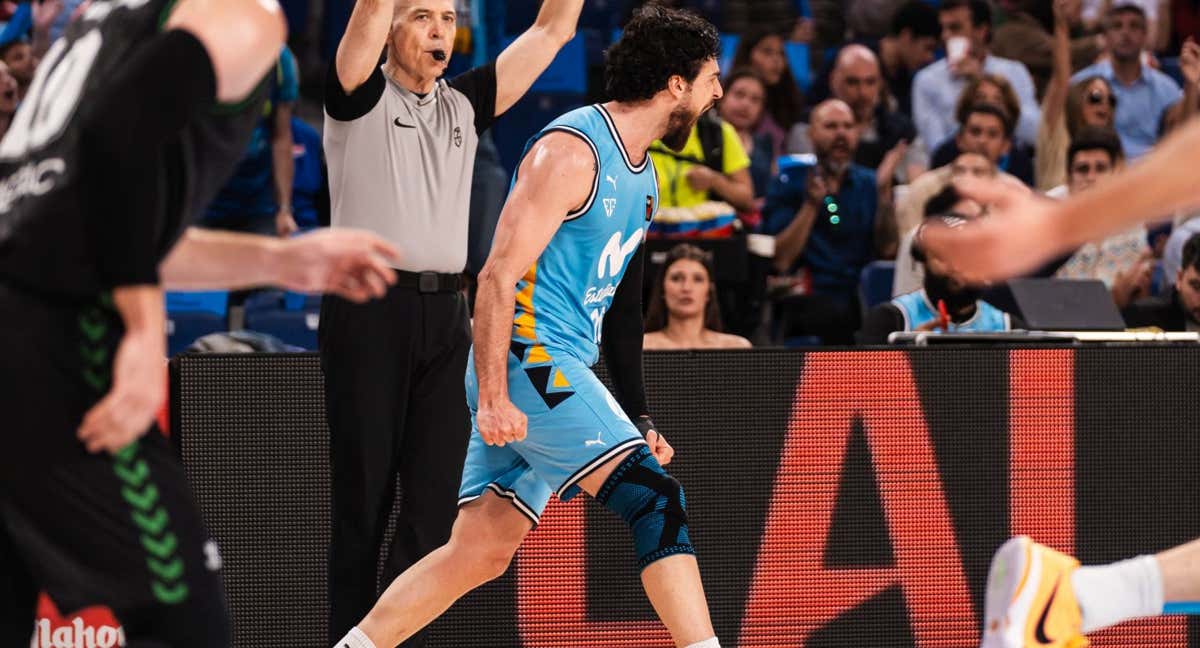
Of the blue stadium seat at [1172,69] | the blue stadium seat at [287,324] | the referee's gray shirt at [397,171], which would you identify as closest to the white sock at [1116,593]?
the referee's gray shirt at [397,171]

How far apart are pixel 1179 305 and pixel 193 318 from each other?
14.6 ft

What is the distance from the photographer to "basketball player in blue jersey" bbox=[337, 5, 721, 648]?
462 cm

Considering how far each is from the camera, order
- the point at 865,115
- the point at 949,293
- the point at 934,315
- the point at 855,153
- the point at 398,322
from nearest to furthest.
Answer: the point at 398,322
the point at 934,315
the point at 949,293
the point at 855,153
the point at 865,115

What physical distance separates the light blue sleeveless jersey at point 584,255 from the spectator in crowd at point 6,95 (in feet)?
15.6

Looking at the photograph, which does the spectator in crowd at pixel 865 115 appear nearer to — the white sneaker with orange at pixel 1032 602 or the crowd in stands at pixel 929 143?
the crowd in stands at pixel 929 143

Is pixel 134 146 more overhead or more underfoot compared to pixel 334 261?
more overhead

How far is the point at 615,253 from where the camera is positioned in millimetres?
4879

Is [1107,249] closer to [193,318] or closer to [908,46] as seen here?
[908,46]

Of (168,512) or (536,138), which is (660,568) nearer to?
(536,138)

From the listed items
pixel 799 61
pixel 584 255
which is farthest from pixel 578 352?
pixel 799 61

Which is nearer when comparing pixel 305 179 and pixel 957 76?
pixel 305 179

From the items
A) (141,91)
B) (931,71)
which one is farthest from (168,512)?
(931,71)

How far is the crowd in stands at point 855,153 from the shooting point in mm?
7430

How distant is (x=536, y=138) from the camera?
486 centimetres
